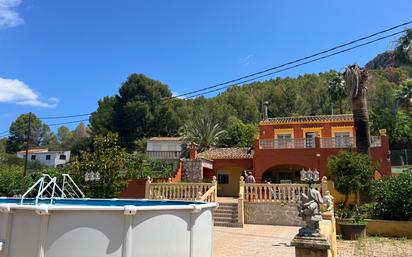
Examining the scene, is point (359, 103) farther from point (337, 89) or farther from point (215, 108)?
point (215, 108)

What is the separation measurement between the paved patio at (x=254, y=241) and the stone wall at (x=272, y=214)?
0.78m

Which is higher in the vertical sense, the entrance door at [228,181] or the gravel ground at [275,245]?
the entrance door at [228,181]

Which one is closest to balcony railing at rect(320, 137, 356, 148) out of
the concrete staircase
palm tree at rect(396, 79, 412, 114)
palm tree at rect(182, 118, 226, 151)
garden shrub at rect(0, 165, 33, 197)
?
the concrete staircase

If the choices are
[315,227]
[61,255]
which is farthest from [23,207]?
[315,227]

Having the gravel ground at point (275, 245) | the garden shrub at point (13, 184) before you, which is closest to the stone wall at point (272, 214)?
the gravel ground at point (275, 245)

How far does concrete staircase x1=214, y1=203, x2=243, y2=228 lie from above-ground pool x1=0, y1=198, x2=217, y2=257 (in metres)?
9.87

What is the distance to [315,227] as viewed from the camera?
5.36m

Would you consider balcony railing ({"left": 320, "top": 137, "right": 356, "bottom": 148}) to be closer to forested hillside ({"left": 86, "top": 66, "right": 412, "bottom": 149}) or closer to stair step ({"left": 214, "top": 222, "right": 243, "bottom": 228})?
stair step ({"left": 214, "top": 222, "right": 243, "bottom": 228})

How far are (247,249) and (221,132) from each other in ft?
88.6

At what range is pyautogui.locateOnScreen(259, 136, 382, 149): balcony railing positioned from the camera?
21902mm

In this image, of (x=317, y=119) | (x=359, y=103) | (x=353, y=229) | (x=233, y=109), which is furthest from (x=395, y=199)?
(x=233, y=109)

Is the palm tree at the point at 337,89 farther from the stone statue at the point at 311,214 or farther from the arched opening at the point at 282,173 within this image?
the stone statue at the point at 311,214

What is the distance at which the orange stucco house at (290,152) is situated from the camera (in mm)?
22297

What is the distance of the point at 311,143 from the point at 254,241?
554 inches
